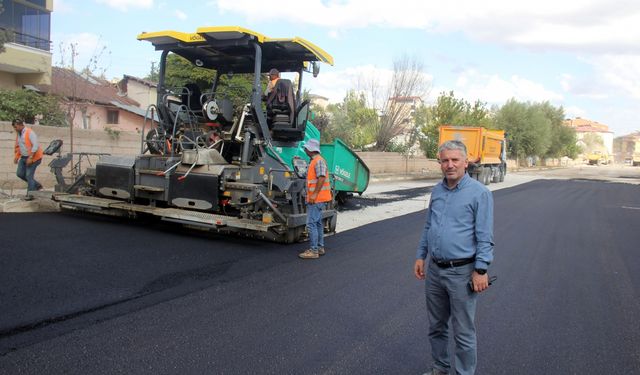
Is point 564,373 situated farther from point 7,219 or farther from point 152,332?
point 7,219

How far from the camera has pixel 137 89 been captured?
1449 inches

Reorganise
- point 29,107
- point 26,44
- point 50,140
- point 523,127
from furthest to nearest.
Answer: point 523,127 → point 26,44 → point 29,107 → point 50,140

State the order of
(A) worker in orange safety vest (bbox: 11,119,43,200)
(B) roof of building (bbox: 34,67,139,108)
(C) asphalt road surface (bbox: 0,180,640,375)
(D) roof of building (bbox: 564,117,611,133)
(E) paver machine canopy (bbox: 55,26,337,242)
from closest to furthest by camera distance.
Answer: (C) asphalt road surface (bbox: 0,180,640,375)
(E) paver machine canopy (bbox: 55,26,337,242)
(A) worker in orange safety vest (bbox: 11,119,43,200)
(B) roof of building (bbox: 34,67,139,108)
(D) roof of building (bbox: 564,117,611,133)

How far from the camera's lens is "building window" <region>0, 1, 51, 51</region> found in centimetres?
2165

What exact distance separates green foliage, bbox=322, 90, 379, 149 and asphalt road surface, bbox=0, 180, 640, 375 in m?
18.9

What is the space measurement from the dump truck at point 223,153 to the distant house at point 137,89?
1123 inches

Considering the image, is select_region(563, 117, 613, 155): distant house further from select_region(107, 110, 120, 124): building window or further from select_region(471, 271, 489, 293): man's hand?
select_region(471, 271, 489, 293): man's hand

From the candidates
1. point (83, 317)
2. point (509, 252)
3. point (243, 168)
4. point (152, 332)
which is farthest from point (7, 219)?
point (509, 252)

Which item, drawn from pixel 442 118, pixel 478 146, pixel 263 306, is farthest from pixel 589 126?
pixel 263 306

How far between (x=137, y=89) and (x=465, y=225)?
1452 inches

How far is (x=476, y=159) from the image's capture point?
2605 centimetres

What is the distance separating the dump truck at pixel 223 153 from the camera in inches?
295

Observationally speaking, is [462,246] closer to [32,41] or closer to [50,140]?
[50,140]

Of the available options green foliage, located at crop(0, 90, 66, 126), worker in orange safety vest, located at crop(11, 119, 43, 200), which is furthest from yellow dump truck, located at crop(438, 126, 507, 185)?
worker in orange safety vest, located at crop(11, 119, 43, 200)
